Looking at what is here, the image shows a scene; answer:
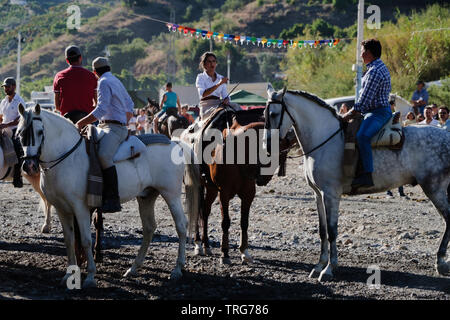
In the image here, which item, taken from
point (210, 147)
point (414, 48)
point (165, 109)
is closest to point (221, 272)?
point (210, 147)

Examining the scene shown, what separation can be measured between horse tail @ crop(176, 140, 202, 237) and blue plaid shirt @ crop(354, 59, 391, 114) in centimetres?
247

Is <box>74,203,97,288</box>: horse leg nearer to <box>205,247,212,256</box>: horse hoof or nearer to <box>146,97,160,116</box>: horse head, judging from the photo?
<box>205,247,212,256</box>: horse hoof

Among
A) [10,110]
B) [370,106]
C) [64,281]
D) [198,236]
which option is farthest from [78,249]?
[370,106]

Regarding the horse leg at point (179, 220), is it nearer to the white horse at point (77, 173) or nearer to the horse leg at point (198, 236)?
the white horse at point (77, 173)

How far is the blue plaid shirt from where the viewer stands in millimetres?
8555

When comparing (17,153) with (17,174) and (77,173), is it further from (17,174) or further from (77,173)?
(77,173)

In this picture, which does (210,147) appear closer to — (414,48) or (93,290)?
(93,290)

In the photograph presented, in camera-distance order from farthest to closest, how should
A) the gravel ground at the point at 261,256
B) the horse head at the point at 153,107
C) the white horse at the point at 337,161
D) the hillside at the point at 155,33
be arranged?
the hillside at the point at 155,33
the horse head at the point at 153,107
the white horse at the point at 337,161
the gravel ground at the point at 261,256

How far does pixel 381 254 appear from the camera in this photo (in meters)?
9.80

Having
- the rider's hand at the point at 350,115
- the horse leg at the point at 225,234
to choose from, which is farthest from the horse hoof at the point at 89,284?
the rider's hand at the point at 350,115

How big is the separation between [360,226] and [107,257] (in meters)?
4.66

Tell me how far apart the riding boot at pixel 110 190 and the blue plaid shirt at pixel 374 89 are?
10.7ft

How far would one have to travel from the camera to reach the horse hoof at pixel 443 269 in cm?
845

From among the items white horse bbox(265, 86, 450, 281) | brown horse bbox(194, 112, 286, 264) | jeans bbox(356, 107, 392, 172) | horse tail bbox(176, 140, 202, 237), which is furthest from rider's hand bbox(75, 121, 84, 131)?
jeans bbox(356, 107, 392, 172)
